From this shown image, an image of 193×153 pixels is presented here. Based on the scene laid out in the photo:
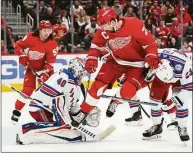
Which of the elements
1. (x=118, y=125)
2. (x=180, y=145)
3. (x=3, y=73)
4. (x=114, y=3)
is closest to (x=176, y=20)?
(x=114, y=3)

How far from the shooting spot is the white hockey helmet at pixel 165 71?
11.7 ft

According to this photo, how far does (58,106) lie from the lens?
148 inches

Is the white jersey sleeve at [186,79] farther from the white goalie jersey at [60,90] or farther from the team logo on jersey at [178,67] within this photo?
the white goalie jersey at [60,90]

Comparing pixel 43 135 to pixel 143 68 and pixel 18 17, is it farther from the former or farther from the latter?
pixel 18 17

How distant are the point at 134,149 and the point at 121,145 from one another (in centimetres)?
16

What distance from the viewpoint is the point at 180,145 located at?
3750 mm

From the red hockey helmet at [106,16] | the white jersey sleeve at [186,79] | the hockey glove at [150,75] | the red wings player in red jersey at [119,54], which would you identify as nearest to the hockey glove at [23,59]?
the red wings player in red jersey at [119,54]

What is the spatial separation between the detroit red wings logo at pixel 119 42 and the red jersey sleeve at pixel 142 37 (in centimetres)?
6

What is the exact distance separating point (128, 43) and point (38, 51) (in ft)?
3.22

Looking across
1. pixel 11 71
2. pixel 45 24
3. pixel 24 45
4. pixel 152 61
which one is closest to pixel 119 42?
pixel 152 61

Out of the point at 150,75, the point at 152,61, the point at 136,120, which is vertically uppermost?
the point at 152,61

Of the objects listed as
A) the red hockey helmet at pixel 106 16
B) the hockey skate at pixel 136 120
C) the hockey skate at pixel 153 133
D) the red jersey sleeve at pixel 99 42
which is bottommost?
the hockey skate at pixel 136 120

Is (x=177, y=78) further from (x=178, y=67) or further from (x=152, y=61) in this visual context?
(x=152, y=61)

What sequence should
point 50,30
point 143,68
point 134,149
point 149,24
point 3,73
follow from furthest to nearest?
point 149,24
point 3,73
point 50,30
point 143,68
point 134,149
